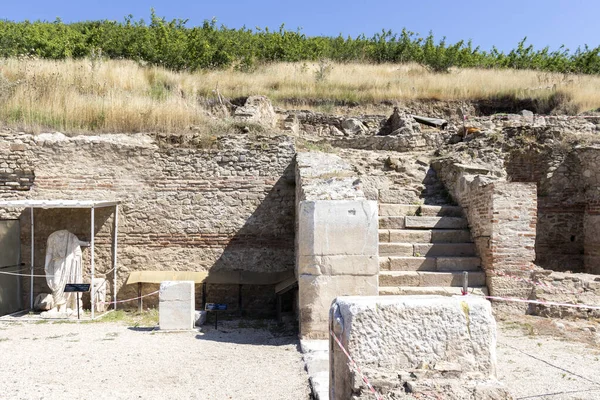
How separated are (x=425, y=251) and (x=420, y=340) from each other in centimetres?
491

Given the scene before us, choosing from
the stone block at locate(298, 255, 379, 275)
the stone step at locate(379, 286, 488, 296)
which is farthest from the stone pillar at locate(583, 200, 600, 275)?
the stone block at locate(298, 255, 379, 275)

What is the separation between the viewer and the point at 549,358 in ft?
18.9

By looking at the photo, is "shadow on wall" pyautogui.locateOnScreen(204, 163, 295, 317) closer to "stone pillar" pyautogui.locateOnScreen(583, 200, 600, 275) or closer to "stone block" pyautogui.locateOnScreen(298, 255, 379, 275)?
"stone block" pyautogui.locateOnScreen(298, 255, 379, 275)

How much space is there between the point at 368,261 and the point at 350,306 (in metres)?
3.31

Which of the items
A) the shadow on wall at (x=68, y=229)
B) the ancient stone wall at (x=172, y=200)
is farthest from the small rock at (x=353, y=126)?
the shadow on wall at (x=68, y=229)

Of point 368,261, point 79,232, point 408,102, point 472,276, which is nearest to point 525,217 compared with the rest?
point 472,276

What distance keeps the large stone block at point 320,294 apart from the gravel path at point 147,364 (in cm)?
38

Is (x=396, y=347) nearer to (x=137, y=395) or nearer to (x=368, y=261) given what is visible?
(x=137, y=395)

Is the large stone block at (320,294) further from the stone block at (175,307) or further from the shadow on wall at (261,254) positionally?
the shadow on wall at (261,254)

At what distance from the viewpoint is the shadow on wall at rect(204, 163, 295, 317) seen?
31.3ft

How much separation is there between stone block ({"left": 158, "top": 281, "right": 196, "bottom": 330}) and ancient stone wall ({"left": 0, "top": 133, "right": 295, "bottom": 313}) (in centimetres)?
180

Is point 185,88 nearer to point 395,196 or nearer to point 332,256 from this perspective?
point 395,196

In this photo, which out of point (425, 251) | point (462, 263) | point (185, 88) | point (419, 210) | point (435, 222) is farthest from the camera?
point (185, 88)

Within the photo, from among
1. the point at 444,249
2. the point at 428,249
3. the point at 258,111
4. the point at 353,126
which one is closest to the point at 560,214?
the point at 444,249
